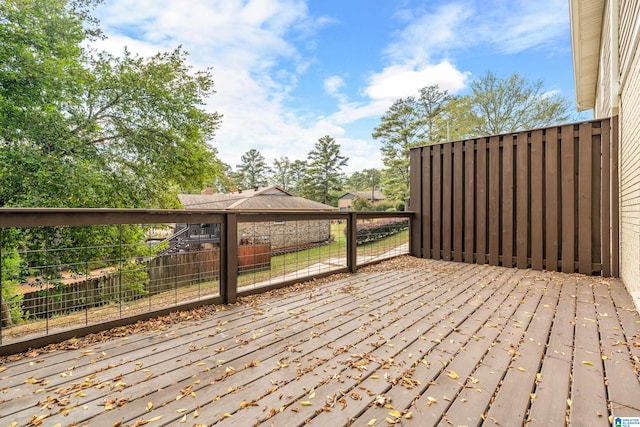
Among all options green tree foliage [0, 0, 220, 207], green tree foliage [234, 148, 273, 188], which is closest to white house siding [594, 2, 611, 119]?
green tree foliage [0, 0, 220, 207]

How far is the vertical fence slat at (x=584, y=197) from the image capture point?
3988 millimetres

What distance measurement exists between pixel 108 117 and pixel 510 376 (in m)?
9.15

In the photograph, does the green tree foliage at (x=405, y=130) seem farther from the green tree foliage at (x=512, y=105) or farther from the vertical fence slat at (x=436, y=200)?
the vertical fence slat at (x=436, y=200)

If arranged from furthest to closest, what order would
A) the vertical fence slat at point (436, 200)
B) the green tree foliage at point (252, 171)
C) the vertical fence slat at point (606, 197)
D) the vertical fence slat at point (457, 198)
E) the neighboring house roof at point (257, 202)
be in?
the green tree foliage at point (252, 171) → the neighboring house roof at point (257, 202) → the vertical fence slat at point (436, 200) → the vertical fence slat at point (457, 198) → the vertical fence slat at point (606, 197)

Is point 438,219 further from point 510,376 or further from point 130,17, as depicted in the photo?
point 130,17

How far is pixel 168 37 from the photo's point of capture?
27.5ft

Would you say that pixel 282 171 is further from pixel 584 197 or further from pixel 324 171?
pixel 584 197

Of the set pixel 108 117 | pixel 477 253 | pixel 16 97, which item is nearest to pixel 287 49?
pixel 108 117

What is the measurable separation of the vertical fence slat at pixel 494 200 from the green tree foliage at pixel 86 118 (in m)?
7.03

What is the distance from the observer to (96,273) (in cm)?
572

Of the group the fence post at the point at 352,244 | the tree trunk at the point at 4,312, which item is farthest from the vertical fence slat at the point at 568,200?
the tree trunk at the point at 4,312

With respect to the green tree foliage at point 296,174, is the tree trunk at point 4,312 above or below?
below

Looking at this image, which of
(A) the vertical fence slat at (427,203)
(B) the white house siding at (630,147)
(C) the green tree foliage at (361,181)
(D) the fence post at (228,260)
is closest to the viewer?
(B) the white house siding at (630,147)

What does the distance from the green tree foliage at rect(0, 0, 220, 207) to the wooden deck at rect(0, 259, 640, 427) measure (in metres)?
5.97
